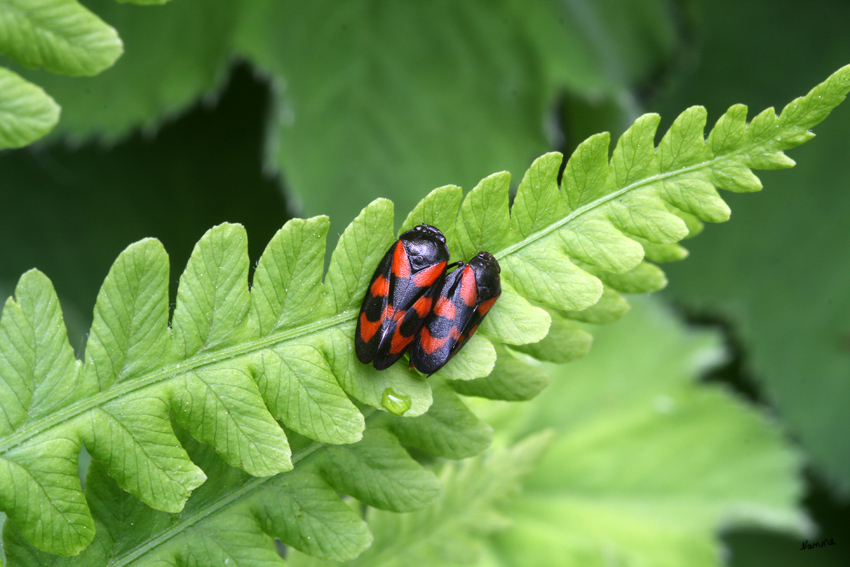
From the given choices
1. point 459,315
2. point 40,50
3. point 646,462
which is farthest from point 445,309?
point 646,462

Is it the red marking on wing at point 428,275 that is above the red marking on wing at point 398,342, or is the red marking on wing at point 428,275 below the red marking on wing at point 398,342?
above

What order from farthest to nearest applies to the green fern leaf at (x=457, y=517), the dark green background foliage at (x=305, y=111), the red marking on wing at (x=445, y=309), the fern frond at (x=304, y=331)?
1. the dark green background foliage at (x=305, y=111)
2. the green fern leaf at (x=457, y=517)
3. the red marking on wing at (x=445, y=309)
4. the fern frond at (x=304, y=331)

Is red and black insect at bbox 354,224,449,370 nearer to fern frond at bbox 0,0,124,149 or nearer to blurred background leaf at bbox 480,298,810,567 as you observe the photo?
fern frond at bbox 0,0,124,149

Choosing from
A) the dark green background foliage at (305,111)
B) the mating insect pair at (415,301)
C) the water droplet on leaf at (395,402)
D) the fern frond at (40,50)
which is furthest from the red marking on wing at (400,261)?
the dark green background foliage at (305,111)

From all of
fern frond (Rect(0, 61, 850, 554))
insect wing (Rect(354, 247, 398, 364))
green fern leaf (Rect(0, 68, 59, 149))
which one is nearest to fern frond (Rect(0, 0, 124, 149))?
green fern leaf (Rect(0, 68, 59, 149))

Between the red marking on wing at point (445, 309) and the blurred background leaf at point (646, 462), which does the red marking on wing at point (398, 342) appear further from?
the blurred background leaf at point (646, 462)
